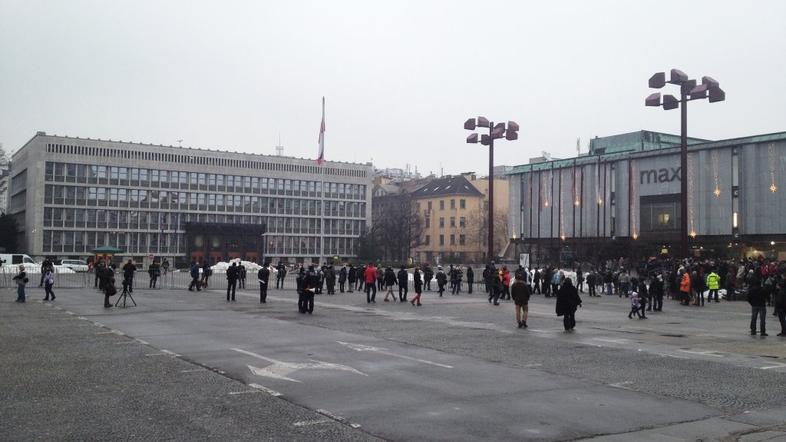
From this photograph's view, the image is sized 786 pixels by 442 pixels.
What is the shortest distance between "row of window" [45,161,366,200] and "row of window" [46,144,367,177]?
165cm

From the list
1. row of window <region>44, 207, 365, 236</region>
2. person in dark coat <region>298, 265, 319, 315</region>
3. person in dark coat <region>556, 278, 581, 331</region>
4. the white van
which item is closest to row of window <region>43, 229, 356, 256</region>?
row of window <region>44, 207, 365, 236</region>

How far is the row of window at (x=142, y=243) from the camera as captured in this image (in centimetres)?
9300

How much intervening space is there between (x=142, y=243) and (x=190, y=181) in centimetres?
1166

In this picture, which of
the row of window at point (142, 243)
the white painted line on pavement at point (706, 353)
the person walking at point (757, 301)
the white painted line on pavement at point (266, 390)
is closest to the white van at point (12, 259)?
the row of window at point (142, 243)

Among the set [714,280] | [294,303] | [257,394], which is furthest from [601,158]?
[257,394]

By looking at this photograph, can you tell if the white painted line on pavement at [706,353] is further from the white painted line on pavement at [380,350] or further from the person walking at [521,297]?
the white painted line on pavement at [380,350]

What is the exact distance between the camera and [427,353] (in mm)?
14562

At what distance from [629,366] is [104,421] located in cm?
933

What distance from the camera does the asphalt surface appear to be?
820cm

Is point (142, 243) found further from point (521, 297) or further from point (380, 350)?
point (380, 350)

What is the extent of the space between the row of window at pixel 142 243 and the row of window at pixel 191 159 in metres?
10.8

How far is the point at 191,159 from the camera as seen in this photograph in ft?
340

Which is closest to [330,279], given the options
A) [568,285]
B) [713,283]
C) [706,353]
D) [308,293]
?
[308,293]

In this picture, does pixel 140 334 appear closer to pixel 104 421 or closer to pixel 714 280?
pixel 104 421
